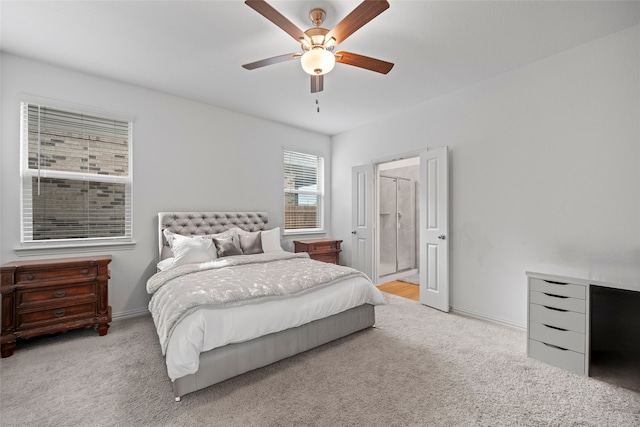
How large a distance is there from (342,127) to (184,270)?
3617 mm

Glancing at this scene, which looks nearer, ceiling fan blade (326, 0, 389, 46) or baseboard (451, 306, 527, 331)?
ceiling fan blade (326, 0, 389, 46)

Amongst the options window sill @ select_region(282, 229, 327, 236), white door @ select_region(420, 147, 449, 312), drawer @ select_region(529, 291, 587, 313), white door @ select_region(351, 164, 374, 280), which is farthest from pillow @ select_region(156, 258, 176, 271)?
drawer @ select_region(529, 291, 587, 313)

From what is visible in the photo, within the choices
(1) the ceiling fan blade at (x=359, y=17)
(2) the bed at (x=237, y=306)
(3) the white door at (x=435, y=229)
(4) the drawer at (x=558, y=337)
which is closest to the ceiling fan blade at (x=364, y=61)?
(1) the ceiling fan blade at (x=359, y=17)

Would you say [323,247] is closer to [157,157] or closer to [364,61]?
[157,157]

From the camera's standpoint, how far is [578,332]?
2.19 meters

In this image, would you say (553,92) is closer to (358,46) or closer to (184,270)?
(358,46)

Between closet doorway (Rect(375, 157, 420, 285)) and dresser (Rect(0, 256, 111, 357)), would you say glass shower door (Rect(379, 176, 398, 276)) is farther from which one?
dresser (Rect(0, 256, 111, 357))

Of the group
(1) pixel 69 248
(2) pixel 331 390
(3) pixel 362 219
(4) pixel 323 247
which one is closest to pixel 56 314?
(1) pixel 69 248

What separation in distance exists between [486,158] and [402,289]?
2.49m

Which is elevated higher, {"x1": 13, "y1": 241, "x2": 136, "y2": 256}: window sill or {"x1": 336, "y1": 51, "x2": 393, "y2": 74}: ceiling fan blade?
{"x1": 336, "y1": 51, "x2": 393, "y2": 74}: ceiling fan blade

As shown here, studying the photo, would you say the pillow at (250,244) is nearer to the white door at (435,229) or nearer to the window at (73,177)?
the window at (73,177)

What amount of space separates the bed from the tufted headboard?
2 cm

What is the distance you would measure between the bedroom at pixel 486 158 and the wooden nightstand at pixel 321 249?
1.11 metres

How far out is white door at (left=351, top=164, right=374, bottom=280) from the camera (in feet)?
15.6
